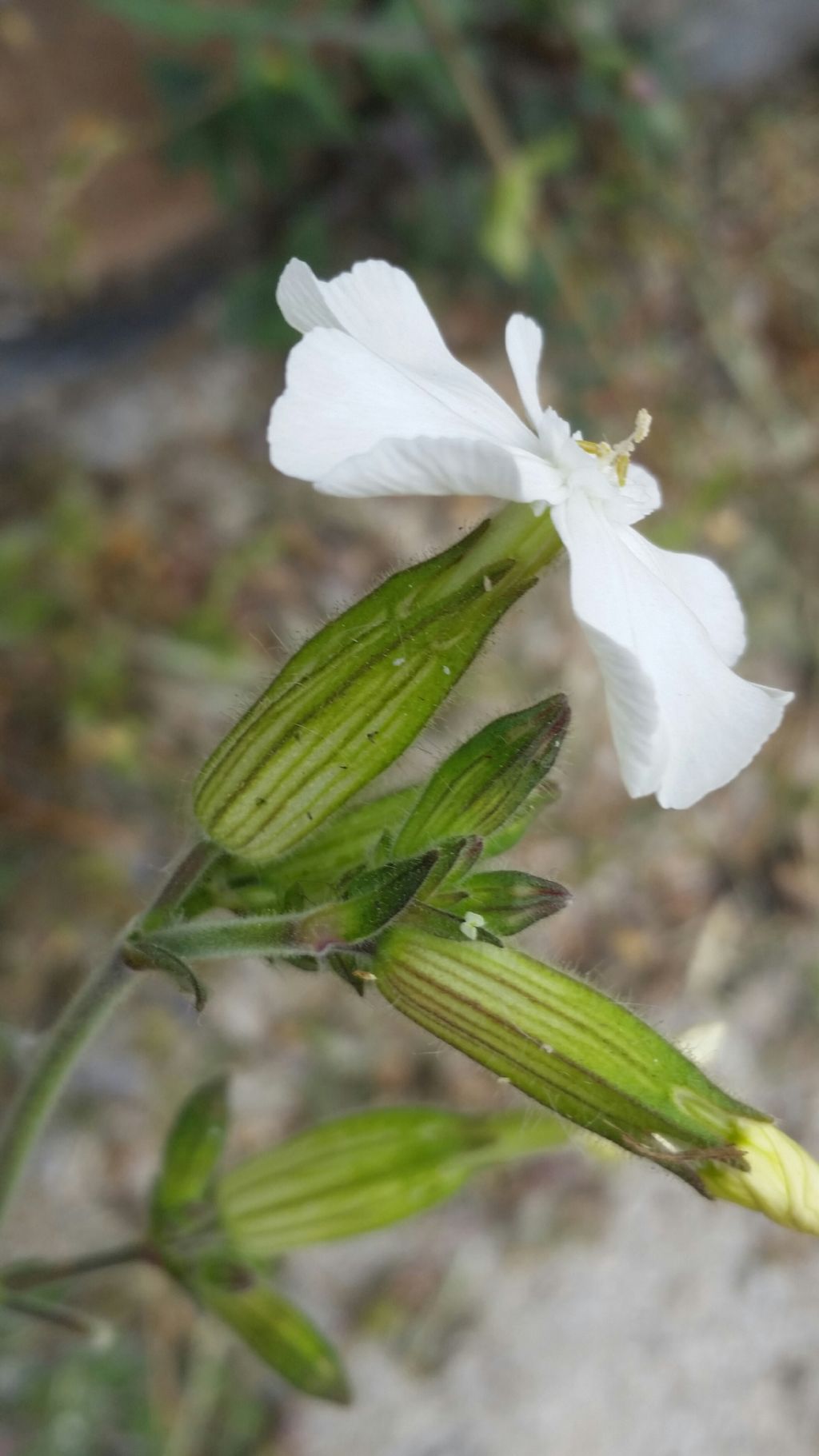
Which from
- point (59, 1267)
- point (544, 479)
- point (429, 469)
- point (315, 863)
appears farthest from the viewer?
point (59, 1267)

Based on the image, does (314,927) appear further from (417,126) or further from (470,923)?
(417,126)

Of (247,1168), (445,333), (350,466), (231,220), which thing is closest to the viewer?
(350,466)

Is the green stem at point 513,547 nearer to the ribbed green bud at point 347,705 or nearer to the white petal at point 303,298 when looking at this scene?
the ribbed green bud at point 347,705

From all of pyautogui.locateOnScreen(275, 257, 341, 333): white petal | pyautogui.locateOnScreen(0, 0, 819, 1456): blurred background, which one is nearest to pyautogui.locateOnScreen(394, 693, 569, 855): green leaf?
pyautogui.locateOnScreen(275, 257, 341, 333): white petal

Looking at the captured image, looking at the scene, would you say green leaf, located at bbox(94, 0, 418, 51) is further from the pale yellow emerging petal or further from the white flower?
the pale yellow emerging petal

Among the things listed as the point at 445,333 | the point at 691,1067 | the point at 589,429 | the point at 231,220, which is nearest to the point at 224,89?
the point at 231,220

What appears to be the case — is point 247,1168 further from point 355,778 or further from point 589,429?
point 589,429

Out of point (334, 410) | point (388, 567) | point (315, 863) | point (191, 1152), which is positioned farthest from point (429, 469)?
point (388, 567)
